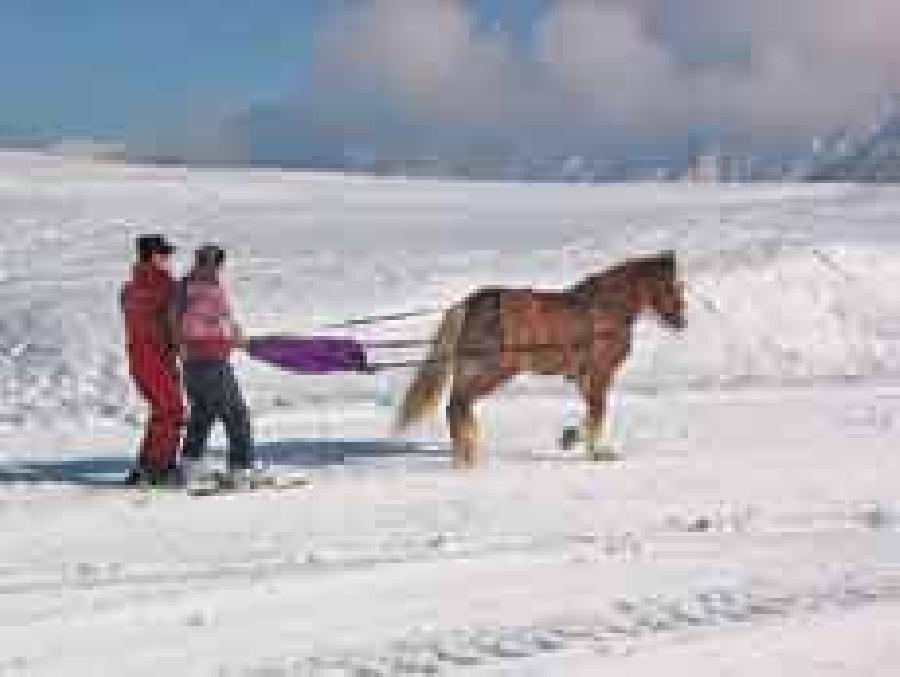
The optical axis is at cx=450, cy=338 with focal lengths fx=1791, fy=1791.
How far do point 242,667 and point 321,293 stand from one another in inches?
617

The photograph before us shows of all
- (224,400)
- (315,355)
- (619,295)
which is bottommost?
(224,400)

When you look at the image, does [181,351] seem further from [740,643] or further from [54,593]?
[740,643]

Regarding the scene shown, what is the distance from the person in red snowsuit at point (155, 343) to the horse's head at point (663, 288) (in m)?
3.52

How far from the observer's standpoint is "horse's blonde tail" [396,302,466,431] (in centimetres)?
1266

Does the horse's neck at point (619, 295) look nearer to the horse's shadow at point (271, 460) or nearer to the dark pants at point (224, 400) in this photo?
the horse's shadow at point (271, 460)

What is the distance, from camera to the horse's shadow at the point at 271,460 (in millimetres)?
12055

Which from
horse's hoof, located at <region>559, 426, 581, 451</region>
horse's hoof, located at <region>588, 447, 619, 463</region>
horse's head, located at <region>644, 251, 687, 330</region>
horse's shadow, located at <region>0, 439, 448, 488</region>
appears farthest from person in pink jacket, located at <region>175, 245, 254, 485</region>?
horse's head, located at <region>644, 251, 687, 330</region>

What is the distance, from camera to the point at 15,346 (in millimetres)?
18922

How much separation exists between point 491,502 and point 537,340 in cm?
220

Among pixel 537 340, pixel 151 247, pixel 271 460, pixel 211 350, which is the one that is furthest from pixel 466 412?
pixel 151 247

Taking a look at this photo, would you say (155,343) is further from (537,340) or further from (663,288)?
(663,288)

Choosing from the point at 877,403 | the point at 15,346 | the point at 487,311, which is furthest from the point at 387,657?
the point at 15,346

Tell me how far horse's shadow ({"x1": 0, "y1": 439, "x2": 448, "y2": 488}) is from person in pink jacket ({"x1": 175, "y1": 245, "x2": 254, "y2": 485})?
2.76 feet

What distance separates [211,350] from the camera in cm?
1159
